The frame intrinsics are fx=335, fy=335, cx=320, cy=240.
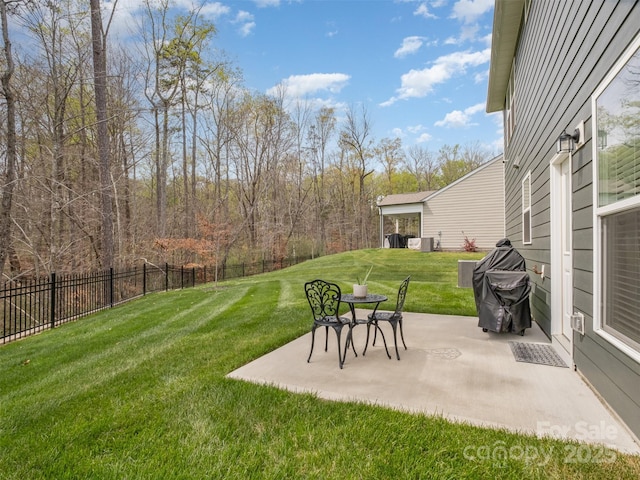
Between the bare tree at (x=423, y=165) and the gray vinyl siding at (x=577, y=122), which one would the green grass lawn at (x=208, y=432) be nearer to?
the gray vinyl siding at (x=577, y=122)

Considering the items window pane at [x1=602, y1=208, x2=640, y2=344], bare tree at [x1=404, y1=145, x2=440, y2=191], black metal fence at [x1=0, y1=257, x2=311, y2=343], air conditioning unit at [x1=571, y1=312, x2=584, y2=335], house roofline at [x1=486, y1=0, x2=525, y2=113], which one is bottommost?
black metal fence at [x1=0, y1=257, x2=311, y2=343]

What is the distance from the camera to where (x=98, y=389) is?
9.29ft

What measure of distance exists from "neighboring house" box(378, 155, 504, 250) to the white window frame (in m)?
7.91

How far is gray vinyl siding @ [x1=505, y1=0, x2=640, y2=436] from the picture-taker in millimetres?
2025

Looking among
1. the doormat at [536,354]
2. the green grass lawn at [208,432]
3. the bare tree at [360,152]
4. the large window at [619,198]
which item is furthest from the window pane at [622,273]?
the bare tree at [360,152]

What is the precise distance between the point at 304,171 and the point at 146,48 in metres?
11.4

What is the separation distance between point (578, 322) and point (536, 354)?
84 centimetres

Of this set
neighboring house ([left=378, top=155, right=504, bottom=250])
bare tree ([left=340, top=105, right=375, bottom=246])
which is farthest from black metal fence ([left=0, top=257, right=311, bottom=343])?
bare tree ([left=340, top=105, right=375, bottom=246])

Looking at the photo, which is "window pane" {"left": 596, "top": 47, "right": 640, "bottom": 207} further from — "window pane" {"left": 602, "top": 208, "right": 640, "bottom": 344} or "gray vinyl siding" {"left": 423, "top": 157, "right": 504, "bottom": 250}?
"gray vinyl siding" {"left": 423, "top": 157, "right": 504, "bottom": 250}

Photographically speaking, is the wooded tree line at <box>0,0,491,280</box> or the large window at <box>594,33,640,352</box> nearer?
the large window at <box>594,33,640,352</box>

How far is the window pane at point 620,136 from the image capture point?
5.99 feet

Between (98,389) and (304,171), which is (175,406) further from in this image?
(304,171)

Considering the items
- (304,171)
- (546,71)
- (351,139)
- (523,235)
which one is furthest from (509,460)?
(351,139)

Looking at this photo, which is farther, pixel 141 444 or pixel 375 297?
pixel 375 297
